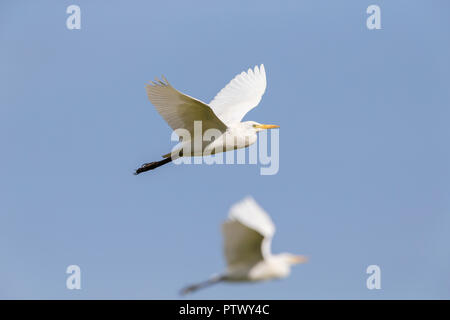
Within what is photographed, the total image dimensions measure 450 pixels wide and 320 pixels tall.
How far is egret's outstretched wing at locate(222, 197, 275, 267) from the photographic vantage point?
6965 millimetres

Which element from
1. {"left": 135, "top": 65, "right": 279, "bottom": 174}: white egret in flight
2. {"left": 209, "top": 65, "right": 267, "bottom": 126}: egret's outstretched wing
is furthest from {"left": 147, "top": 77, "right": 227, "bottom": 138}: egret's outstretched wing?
{"left": 209, "top": 65, "right": 267, "bottom": 126}: egret's outstretched wing

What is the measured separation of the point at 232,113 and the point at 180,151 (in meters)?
1.79

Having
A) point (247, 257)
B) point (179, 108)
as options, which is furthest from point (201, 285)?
point (179, 108)

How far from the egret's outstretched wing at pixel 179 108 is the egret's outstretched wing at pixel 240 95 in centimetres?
141

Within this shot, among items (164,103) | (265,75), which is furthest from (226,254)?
(265,75)

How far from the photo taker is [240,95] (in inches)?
522

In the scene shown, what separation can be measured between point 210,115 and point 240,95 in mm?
2592

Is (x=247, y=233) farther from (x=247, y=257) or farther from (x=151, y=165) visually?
(x=151, y=165)

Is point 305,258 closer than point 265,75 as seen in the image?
Yes

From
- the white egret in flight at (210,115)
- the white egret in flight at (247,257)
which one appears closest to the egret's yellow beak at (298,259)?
the white egret in flight at (247,257)

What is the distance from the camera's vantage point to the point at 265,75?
44.9 feet

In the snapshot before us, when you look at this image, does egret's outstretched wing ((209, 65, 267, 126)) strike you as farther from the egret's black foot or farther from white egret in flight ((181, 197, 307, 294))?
white egret in flight ((181, 197, 307, 294))

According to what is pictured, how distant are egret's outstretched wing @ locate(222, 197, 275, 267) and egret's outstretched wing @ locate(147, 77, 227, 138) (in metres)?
3.27
